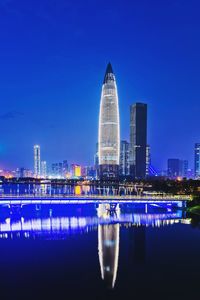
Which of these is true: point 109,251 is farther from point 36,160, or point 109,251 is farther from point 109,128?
point 36,160

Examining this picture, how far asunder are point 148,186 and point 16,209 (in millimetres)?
32245

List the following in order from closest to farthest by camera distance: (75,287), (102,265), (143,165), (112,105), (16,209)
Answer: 1. (75,287)
2. (102,265)
3. (16,209)
4. (112,105)
5. (143,165)

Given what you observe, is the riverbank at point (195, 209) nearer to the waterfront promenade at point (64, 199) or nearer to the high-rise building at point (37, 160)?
the waterfront promenade at point (64, 199)

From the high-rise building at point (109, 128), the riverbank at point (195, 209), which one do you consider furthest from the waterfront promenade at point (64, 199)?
the high-rise building at point (109, 128)

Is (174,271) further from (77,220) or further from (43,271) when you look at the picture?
(77,220)

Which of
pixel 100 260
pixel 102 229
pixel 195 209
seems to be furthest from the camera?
pixel 195 209

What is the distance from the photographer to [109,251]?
1823 centimetres

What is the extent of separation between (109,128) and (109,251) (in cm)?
7452

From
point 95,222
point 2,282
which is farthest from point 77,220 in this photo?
point 2,282

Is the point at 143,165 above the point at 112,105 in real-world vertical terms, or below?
below

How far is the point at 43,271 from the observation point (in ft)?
47.4

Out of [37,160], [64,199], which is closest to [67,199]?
[64,199]

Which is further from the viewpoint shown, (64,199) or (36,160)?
(36,160)

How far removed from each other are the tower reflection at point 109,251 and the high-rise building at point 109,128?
2545 inches
